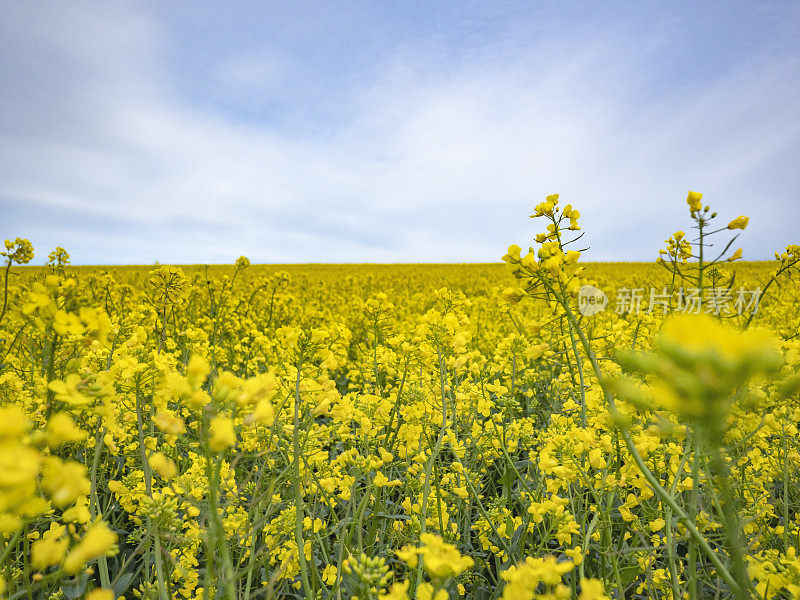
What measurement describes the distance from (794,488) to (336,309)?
8617 millimetres

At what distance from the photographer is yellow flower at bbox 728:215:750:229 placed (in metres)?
1.67

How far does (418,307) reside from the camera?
1019cm

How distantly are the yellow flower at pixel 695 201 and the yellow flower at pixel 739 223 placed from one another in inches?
8.5

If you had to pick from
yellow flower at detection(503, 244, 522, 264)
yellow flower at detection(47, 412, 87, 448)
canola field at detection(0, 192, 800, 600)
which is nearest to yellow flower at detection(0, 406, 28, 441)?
canola field at detection(0, 192, 800, 600)

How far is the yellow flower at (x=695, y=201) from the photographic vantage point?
63.1 inches

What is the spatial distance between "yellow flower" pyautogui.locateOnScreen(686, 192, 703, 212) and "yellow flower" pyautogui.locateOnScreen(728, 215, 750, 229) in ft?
0.70

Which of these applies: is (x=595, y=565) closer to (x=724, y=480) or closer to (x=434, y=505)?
(x=434, y=505)

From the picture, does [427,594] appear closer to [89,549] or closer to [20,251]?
[89,549]

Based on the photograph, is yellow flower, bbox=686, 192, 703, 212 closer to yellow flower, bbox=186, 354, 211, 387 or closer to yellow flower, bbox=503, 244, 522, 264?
yellow flower, bbox=503, 244, 522, 264

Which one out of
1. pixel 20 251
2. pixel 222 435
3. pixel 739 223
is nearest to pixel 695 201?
pixel 739 223

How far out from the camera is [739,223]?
66.4 inches

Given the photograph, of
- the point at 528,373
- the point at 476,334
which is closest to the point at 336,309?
the point at 476,334

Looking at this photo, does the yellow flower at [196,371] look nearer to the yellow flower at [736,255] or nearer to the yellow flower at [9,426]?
the yellow flower at [9,426]

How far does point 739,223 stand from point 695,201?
26 centimetres
